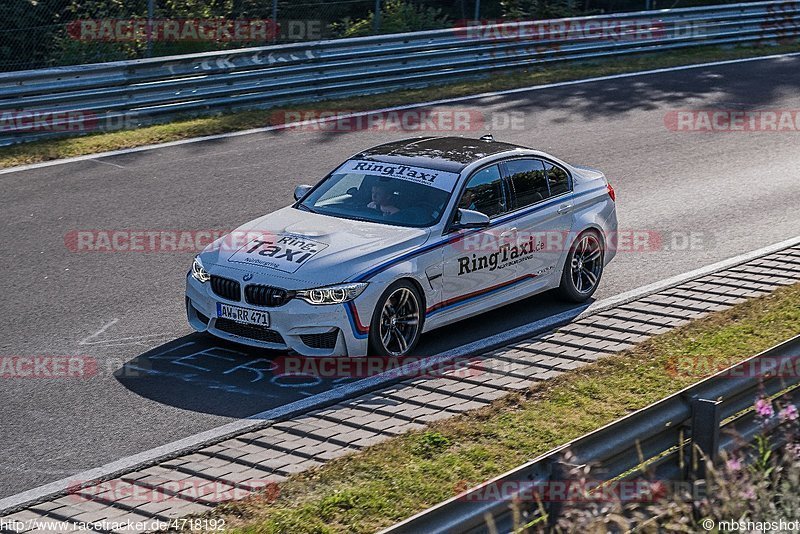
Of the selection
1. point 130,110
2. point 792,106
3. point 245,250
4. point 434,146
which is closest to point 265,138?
point 130,110

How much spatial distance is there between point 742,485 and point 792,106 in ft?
54.0

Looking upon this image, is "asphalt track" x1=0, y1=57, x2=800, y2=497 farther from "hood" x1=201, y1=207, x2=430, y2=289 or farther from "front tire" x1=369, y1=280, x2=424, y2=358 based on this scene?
"hood" x1=201, y1=207, x2=430, y2=289

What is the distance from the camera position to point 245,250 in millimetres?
9508

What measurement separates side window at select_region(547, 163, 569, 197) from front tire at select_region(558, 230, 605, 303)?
0.49 m

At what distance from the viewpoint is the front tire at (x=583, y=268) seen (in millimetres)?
11047

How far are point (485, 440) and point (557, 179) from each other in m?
4.12

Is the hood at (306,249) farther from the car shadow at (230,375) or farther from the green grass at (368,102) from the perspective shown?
the green grass at (368,102)

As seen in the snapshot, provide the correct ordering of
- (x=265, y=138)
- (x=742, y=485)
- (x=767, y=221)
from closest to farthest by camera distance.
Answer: (x=742, y=485), (x=767, y=221), (x=265, y=138)

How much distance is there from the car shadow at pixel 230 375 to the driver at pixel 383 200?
3.85ft

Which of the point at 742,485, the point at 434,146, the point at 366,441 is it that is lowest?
the point at 366,441

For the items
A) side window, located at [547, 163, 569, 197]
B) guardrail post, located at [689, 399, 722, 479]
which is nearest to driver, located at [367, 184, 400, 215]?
side window, located at [547, 163, 569, 197]

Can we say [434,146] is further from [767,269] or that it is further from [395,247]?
[767,269]

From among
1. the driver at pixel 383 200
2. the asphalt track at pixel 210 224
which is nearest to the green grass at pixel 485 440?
the asphalt track at pixel 210 224

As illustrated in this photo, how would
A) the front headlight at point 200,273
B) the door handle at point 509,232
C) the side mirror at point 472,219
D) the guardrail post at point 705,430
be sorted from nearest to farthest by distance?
the guardrail post at point 705,430
the front headlight at point 200,273
the side mirror at point 472,219
the door handle at point 509,232
